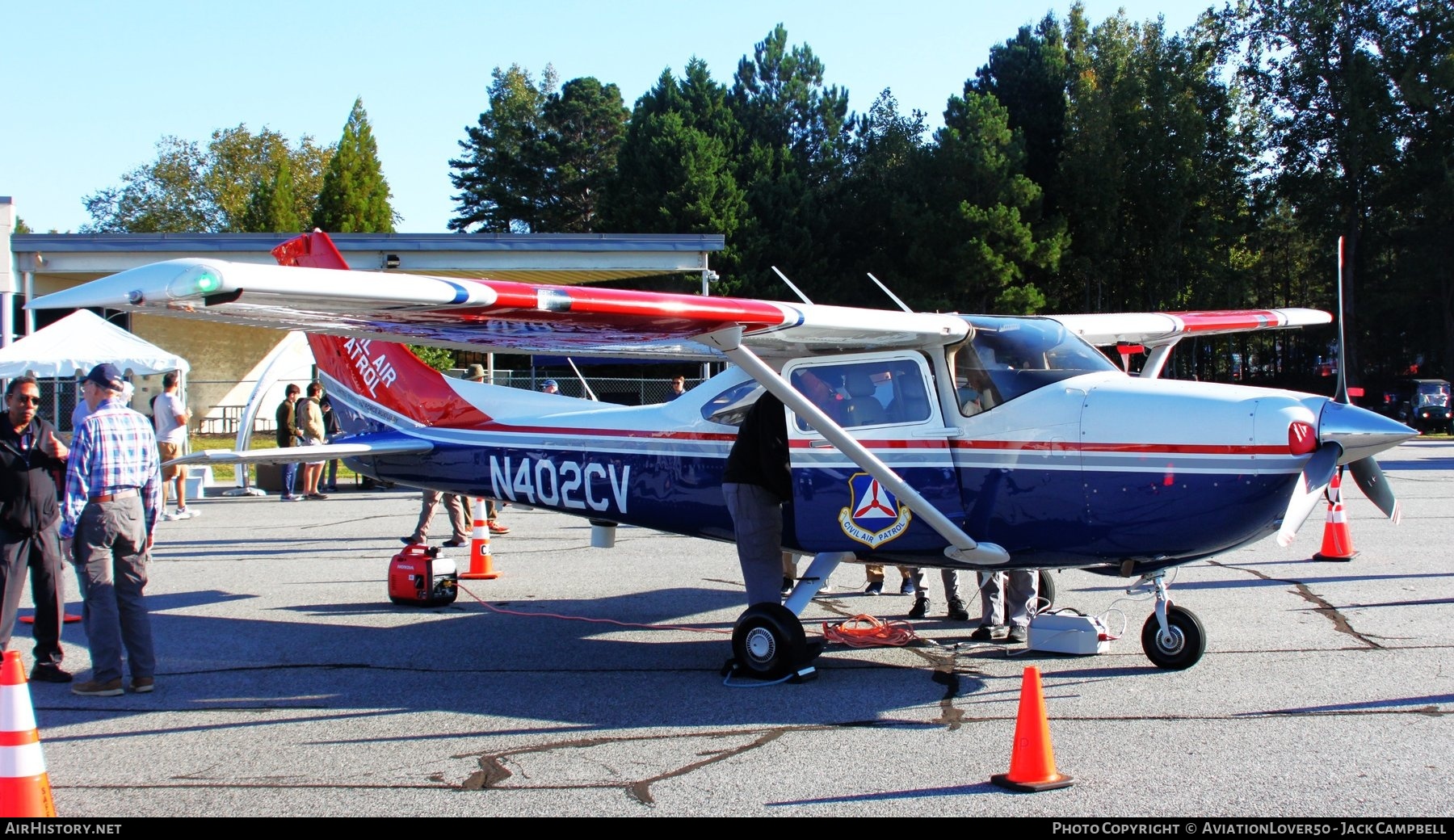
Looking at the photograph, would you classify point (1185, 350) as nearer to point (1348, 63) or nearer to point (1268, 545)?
point (1348, 63)

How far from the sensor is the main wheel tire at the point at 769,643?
652cm

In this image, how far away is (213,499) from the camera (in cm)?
1764

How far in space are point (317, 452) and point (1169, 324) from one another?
21.4 feet

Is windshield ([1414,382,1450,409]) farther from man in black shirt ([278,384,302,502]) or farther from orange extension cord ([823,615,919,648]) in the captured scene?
orange extension cord ([823,615,919,648])

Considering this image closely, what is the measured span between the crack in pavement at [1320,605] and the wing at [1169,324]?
210cm

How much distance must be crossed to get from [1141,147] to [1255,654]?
1657 inches

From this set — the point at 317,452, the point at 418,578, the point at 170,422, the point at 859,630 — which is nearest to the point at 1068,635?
the point at 859,630

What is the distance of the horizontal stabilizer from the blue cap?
136cm

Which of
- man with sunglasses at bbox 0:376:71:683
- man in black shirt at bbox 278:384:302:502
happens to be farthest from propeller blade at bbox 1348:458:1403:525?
man in black shirt at bbox 278:384:302:502

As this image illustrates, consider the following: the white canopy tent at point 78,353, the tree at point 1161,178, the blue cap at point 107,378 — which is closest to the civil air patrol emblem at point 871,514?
the blue cap at point 107,378

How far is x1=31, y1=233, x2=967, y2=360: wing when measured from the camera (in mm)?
4297

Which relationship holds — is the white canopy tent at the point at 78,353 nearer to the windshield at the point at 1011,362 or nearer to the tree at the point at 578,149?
the windshield at the point at 1011,362
